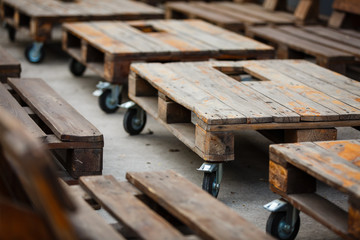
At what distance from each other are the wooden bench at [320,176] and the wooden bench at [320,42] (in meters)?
2.28

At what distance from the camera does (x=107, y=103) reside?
5523mm

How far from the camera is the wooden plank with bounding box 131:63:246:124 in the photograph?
3.67m

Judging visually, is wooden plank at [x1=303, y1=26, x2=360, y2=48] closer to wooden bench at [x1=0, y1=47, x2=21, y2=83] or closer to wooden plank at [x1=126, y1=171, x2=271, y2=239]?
wooden bench at [x1=0, y1=47, x2=21, y2=83]

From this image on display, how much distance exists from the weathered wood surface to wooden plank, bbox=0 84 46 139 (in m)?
2.53

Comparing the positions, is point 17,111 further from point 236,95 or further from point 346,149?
point 346,149

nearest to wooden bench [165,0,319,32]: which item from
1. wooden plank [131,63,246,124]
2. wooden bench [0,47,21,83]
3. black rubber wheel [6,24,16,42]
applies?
black rubber wheel [6,24,16,42]

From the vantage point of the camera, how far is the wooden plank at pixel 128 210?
2.53 m

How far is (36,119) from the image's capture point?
4.23 m

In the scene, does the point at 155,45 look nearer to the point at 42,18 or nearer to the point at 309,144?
the point at 42,18

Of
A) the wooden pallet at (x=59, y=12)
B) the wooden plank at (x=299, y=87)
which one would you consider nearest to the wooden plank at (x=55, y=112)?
the wooden plank at (x=299, y=87)

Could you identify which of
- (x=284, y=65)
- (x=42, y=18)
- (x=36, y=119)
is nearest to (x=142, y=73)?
(x=36, y=119)

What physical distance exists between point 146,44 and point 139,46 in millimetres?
107

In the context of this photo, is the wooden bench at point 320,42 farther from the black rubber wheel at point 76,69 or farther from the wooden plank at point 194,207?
the wooden plank at point 194,207

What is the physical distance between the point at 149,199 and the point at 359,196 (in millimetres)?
903
